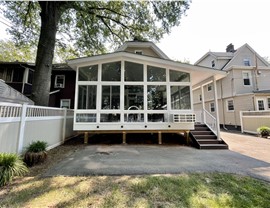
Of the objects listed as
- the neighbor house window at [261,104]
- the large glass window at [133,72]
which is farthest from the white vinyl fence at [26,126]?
the neighbor house window at [261,104]

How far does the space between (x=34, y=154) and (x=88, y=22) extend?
37.0ft

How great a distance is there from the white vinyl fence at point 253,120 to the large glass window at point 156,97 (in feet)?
28.7

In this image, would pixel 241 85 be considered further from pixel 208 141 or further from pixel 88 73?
pixel 88 73

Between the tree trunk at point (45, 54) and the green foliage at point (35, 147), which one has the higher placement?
the tree trunk at point (45, 54)

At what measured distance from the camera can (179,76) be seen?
7.84m

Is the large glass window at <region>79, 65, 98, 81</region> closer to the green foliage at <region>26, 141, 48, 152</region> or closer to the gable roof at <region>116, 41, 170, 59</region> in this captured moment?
the green foliage at <region>26, 141, 48, 152</region>

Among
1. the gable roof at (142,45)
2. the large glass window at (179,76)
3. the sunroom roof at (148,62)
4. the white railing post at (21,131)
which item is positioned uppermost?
the gable roof at (142,45)

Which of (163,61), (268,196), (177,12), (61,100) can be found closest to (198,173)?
(268,196)

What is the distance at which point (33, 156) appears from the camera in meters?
4.05

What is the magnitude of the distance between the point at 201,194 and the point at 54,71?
47.1 ft

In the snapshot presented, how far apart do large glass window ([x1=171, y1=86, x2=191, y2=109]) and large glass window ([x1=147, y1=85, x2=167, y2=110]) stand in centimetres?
45

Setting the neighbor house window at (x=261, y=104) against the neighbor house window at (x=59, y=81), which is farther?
the neighbor house window at (x=59, y=81)

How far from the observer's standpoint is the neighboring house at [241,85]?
1327 centimetres

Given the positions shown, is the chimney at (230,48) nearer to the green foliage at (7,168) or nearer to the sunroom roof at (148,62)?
the sunroom roof at (148,62)
